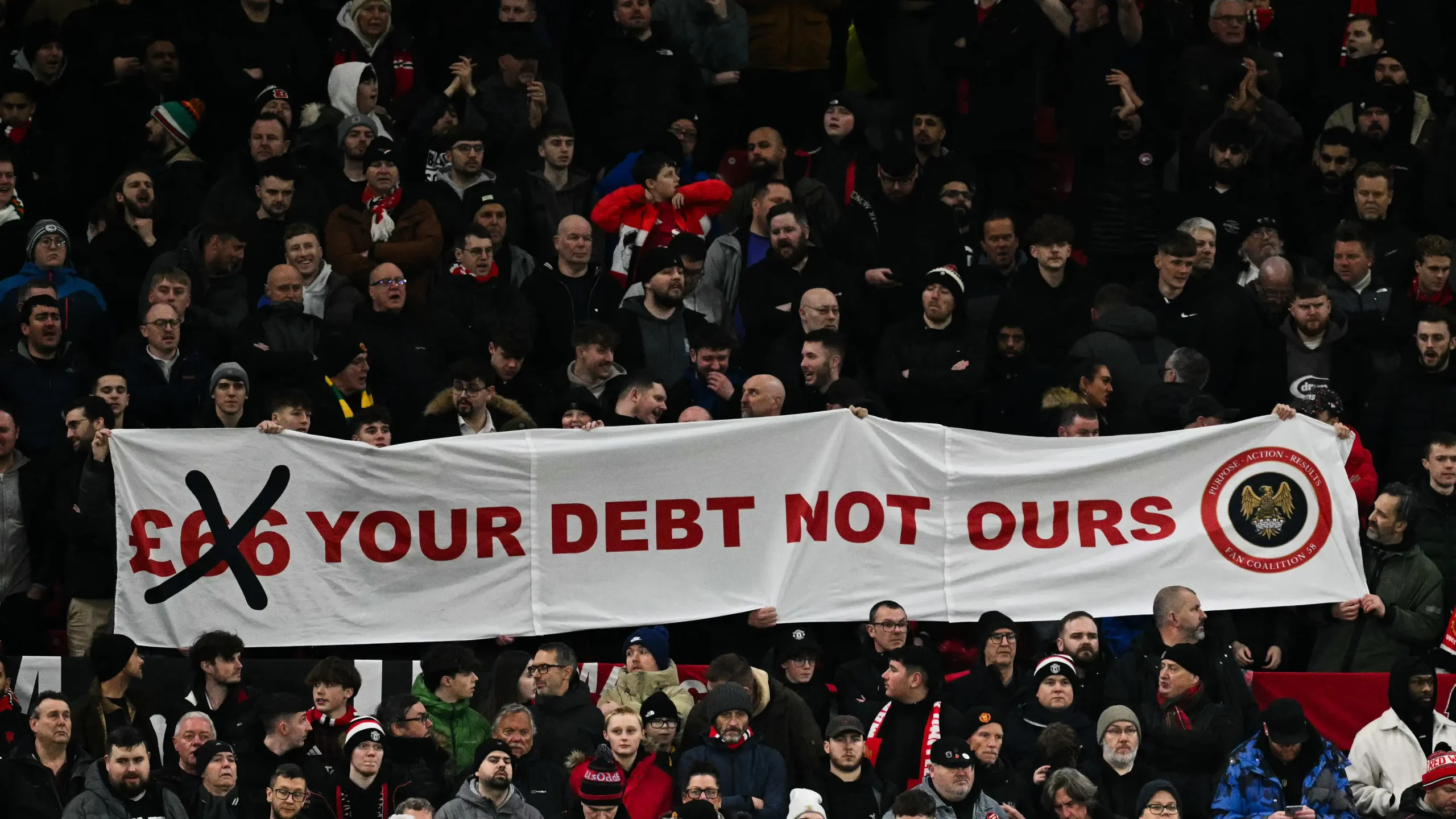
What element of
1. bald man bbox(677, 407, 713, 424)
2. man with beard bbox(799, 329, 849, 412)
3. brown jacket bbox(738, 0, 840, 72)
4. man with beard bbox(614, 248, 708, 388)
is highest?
brown jacket bbox(738, 0, 840, 72)

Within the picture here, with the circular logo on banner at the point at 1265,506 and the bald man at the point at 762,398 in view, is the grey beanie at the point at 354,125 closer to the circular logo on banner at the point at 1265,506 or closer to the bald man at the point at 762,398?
the bald man at the point at 762,398

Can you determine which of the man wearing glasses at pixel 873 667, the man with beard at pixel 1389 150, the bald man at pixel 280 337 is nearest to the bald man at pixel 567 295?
the bald man at pixel 280 337

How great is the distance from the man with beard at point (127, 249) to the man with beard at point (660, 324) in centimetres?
325

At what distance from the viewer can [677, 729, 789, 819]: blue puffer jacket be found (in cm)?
1498

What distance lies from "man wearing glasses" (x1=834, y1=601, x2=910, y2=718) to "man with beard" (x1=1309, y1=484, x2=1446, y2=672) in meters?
2.61

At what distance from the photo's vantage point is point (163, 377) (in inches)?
679

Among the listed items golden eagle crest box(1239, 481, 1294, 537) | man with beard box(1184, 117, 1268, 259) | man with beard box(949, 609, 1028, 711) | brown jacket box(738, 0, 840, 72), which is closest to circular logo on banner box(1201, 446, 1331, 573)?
golden eagle crest box(1239, 481, 1294, 537)

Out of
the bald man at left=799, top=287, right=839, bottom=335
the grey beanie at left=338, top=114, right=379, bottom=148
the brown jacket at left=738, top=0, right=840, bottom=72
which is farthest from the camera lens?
the brown jacket at left=738, top=0, right=840, bottom=72

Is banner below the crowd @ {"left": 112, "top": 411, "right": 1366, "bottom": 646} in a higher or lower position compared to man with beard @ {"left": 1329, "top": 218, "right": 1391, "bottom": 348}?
lower

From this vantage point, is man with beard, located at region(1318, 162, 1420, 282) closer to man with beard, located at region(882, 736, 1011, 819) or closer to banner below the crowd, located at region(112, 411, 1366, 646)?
banner below the crowd, located at region(112, 411, 1366, 646)

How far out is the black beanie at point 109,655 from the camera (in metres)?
15.5

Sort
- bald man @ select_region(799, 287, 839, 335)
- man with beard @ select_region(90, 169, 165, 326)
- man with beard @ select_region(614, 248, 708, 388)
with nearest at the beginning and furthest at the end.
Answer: man with beard @ select_region(614, 248, 708, 388), bald man @ select_region(799, 287, 839, 335), man with beard @ select_region(90, 169, 165, 326)

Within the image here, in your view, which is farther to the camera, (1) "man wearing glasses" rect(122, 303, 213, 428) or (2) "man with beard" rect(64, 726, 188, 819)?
(1) "man wearing glasses" rect(122, 303, 213, 428)

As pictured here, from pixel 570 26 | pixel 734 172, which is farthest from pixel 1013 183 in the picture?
pixel 570 26
